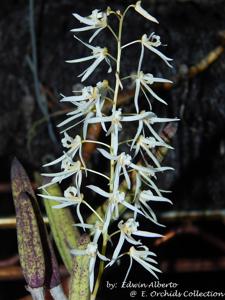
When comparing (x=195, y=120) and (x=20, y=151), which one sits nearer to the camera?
(x=195, y=120)

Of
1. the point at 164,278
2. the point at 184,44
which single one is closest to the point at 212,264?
the point at 164,278

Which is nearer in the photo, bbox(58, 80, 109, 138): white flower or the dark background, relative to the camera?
bbox(58, 80, 109, 138): white flower

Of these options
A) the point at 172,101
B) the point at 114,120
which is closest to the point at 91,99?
the point at 114,120

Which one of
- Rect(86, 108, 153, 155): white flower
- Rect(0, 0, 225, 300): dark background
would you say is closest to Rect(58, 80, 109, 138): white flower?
Rect(86, 108, 153, 155): white flower

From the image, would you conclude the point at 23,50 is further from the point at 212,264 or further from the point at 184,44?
the point at 212,264

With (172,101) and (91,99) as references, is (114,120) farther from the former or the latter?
(172,101)

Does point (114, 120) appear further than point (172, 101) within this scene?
No

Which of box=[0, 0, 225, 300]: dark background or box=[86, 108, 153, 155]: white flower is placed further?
box=[0, 0, 225, 300]: dark background

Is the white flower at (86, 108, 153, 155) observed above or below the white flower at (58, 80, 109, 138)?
below

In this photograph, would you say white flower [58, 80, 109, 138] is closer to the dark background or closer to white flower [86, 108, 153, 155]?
white flower [86, 108, 153, 155]
